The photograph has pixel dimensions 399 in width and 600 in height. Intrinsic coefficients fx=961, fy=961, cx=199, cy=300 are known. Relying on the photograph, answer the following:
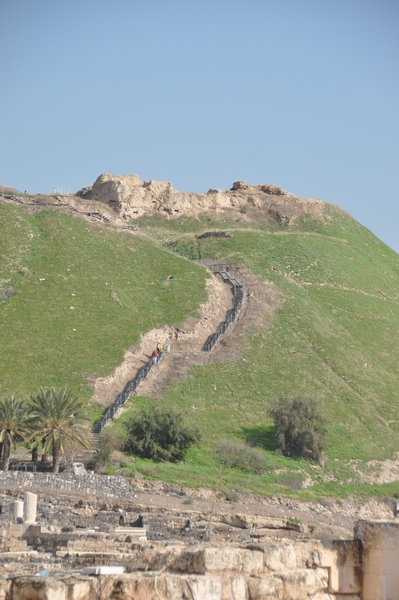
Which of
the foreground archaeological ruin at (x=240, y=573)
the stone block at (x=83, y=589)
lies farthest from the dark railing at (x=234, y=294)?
the stone block at (x=83, y=589)


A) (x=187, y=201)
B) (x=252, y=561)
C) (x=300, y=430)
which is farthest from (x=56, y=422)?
(x=187, y=201)

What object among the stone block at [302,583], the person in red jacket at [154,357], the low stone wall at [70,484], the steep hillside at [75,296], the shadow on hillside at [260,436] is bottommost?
the stone block at [302,583]

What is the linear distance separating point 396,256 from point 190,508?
81620 mm

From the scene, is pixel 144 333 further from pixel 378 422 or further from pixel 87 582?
pixel 87 582

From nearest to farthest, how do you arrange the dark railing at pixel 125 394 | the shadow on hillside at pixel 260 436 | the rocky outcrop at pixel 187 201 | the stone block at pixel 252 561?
the stone block at pixel 252 561 < the dark railing at pixel 125 394 < the shadow on hillside at pixel 260 436 < the rocky outcrop at pixel 187 201

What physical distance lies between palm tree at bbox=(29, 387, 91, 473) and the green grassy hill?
389cm

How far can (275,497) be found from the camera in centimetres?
5172

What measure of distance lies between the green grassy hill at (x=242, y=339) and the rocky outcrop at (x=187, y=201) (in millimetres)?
5571

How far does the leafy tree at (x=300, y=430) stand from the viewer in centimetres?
5900

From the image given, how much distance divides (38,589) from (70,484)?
36.9 m

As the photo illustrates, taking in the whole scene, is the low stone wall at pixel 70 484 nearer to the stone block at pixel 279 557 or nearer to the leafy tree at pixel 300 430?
the leafy tree at pixel 300 430

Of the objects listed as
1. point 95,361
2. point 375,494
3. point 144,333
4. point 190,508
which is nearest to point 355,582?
point 190,508

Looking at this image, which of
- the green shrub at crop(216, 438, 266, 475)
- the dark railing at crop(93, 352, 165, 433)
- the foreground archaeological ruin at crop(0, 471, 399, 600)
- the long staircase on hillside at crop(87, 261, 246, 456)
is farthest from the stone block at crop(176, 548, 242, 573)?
the dark railing at crop(93, 352, 165, 433)

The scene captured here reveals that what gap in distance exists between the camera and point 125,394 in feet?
204
